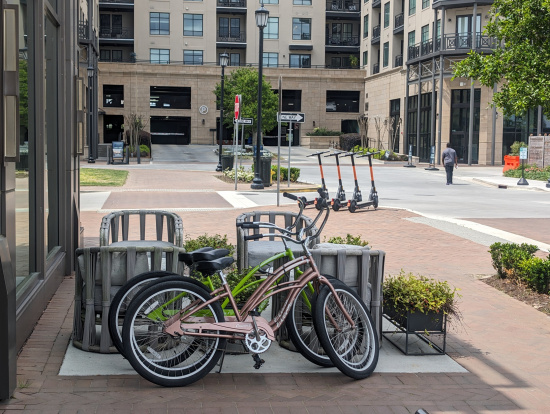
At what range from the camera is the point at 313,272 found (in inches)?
232

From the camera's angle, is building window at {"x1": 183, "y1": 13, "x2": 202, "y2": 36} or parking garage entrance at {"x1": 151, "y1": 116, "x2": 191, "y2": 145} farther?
parking garage entrance at {"x1": 151, "y1": 116, "x2": 191, "y2": 145}

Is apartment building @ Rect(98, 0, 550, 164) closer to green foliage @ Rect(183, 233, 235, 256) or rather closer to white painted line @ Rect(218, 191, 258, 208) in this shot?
white painted line @ Rect(218, 191, 258, 208)

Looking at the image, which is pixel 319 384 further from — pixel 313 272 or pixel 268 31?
pixel 268 31

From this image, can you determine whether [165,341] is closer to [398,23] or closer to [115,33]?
[398,23]

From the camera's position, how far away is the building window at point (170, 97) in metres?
78.0

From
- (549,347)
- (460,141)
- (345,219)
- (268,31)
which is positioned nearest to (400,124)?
(460,141)

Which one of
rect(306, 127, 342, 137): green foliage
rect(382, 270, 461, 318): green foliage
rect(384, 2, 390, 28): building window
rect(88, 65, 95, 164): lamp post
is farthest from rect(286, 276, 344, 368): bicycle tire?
rect(306, 127, 342, 137): green foliage

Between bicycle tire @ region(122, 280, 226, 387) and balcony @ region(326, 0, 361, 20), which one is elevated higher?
balcony @ region(326, 0, 361, 20)

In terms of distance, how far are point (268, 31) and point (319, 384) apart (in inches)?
3003

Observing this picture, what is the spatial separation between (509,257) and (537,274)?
766 mm

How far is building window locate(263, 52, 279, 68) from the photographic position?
79.8m

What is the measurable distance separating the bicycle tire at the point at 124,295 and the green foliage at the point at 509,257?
551 cm

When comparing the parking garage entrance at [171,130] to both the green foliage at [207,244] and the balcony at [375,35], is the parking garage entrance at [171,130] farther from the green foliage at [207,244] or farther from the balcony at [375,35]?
the green foliage at [207,244]

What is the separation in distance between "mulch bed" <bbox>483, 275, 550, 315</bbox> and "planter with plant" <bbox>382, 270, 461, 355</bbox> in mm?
2323
